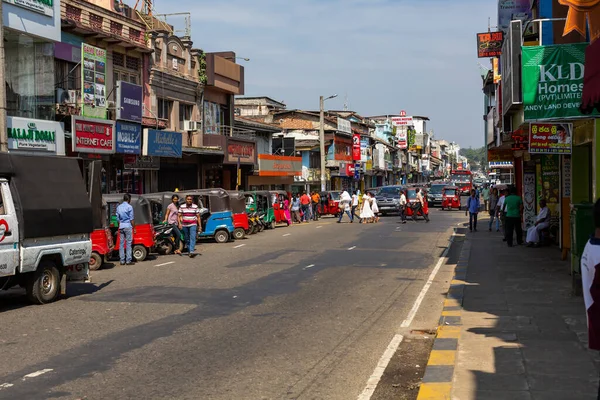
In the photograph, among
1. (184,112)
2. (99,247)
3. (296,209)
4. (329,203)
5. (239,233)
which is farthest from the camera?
(329,203)

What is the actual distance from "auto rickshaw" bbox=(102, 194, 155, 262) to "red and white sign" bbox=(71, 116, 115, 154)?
6527 millimetres

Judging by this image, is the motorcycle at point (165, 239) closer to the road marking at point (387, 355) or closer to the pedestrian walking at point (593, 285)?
the road marking at point (387, 355)

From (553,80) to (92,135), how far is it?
17937 mm

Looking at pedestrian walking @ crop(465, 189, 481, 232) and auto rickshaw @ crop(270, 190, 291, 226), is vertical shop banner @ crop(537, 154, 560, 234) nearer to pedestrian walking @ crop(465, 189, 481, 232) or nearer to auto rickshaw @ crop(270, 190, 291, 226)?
pedestrian walking @ crop(465, 189, 481, 232)

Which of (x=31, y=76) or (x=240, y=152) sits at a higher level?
(x=31, y=76)

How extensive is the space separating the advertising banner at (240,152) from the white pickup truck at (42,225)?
2667 centimetres

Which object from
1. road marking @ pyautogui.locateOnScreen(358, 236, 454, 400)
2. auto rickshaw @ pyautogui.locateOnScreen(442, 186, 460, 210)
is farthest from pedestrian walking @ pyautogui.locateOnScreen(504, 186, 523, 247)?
auto rickshaw @ pyautogui.locateOnScreen(442, 186, 460, 210)

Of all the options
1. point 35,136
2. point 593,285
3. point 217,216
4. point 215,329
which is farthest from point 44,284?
point 217,216

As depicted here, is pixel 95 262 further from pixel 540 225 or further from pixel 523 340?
pixel 540 225

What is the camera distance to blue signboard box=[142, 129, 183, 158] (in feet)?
101

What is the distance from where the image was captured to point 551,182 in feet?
76.2

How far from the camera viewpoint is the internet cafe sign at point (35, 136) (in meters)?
22.4

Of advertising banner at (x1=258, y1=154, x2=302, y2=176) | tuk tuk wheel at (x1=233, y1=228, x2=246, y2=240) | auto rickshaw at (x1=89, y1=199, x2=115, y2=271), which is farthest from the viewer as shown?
advertising banner at (x1=258, y1=154, x2=302, y2=176)

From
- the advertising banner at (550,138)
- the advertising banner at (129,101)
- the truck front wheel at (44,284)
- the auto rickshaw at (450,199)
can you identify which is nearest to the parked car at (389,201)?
the auto rickshaw at (450,199)
